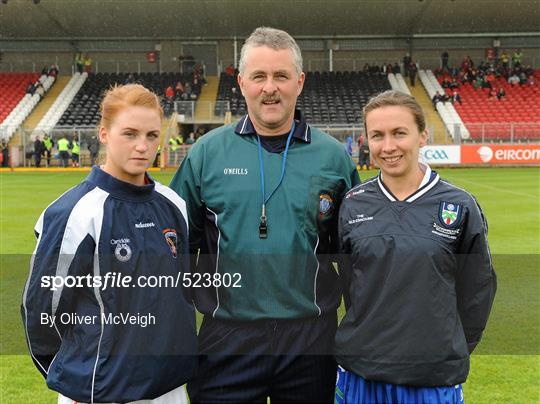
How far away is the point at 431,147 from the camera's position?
24.7 meters

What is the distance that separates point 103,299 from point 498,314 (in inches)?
166

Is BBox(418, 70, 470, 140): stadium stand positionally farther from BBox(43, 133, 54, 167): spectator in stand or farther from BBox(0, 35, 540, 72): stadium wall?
BBox(43, 133, 54, 167): spectator in stand

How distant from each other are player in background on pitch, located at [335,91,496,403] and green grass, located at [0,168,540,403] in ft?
5.39

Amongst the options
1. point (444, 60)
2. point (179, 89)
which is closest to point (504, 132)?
point (444, 60)

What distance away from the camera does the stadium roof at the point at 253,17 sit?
31.8 metres

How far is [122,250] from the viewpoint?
227cm

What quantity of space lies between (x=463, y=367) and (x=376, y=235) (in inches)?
23.9

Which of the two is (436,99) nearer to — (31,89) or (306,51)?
(306,51)

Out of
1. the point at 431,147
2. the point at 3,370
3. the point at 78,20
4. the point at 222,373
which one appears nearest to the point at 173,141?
the point at 431,147

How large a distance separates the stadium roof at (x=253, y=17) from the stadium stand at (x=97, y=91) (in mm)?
2723

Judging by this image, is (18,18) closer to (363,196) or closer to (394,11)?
(394,11)

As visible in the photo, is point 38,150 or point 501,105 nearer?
point 38,150

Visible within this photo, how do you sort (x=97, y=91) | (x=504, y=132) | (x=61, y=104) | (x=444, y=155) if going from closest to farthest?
(x=444, y=155) < (x=504, y=132) < (x=61, y=104) < (x=97, y=91)

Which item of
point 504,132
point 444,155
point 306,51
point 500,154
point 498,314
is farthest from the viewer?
point 306,51
